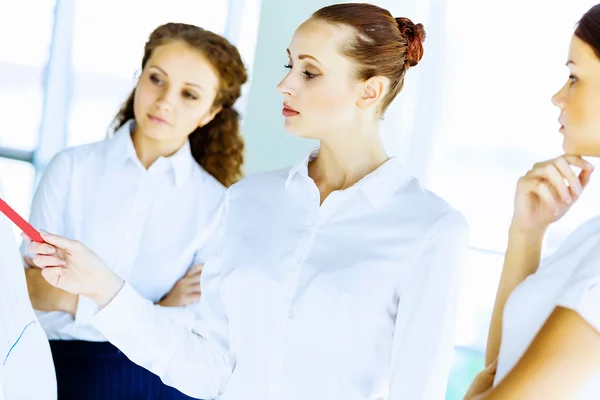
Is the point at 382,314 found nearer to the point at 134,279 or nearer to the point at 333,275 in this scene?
the point at 333,275

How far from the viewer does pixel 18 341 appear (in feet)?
4.72

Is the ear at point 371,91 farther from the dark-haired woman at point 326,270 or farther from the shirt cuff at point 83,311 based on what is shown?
the shirt cuff at point 83,311

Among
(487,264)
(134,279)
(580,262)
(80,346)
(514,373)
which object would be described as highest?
(580,262)

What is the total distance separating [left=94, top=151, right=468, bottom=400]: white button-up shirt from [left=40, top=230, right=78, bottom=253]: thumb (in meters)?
0.13

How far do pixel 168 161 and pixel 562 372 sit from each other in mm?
1661

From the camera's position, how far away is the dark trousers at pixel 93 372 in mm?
2154

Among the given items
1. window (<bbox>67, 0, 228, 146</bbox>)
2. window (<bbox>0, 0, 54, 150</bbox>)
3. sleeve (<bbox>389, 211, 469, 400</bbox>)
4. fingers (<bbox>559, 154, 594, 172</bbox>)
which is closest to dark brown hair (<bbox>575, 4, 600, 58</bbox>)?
fingers (<bbox>559, 154, 594, 172</bbox>)

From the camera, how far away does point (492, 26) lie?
4.21 m

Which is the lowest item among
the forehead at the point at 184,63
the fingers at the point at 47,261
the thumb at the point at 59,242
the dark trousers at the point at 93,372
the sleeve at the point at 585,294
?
the dark trousers at the point at 93,372

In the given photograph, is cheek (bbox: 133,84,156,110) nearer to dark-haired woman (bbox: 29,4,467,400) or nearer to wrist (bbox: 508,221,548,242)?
dark-haired woman (bbox: 29,4,467,400)

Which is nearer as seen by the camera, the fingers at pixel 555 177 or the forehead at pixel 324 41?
the fingers at pixel 555 177

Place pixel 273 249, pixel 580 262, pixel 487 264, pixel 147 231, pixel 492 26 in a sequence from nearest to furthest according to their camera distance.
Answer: pixel 580 262
pixel 273 249
pixel 147 231
pixel 492 26
pixel 487 264

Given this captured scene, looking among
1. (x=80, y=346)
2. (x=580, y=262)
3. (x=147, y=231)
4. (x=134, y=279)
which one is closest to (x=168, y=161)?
(x=147, y=231)

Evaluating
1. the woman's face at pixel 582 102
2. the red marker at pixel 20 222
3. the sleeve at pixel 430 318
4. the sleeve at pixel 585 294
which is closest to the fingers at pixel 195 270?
the red marker at pixel 20 222
